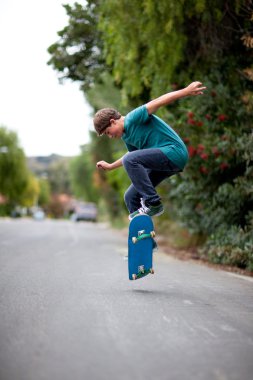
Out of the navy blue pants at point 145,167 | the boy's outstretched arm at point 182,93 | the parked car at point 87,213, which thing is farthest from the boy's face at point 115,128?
the parked car at point 87,213

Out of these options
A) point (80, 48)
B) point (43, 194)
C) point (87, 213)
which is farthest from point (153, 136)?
point (43, 194)

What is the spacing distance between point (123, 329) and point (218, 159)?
5725 millimetres

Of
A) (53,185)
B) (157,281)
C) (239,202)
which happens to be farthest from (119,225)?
(53,185)

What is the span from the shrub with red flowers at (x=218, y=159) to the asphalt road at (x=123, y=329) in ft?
9.10

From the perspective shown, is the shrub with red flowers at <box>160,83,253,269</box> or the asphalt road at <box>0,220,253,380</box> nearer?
the asphalt road at <box>0,220,253,380</box>

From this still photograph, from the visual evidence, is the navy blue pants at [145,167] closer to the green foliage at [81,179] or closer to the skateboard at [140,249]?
the skateboard at [140,249]

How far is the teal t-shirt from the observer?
5440 mm

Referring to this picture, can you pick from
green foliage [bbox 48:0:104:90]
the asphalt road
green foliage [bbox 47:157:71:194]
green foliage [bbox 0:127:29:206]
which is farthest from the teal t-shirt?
green foliage [bbox 47:157:71:194]

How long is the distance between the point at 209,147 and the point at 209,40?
219cm

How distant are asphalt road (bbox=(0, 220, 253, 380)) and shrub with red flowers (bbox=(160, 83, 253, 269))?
9.10ft

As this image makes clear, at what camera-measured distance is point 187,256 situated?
10.9m

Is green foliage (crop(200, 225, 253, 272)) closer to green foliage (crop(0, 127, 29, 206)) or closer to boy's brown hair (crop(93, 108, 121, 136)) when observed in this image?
boy's brown hair (crop(93, 108, 121, 136))

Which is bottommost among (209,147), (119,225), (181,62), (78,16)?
(119,225)

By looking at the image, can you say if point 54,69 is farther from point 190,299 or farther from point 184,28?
point 190,299
